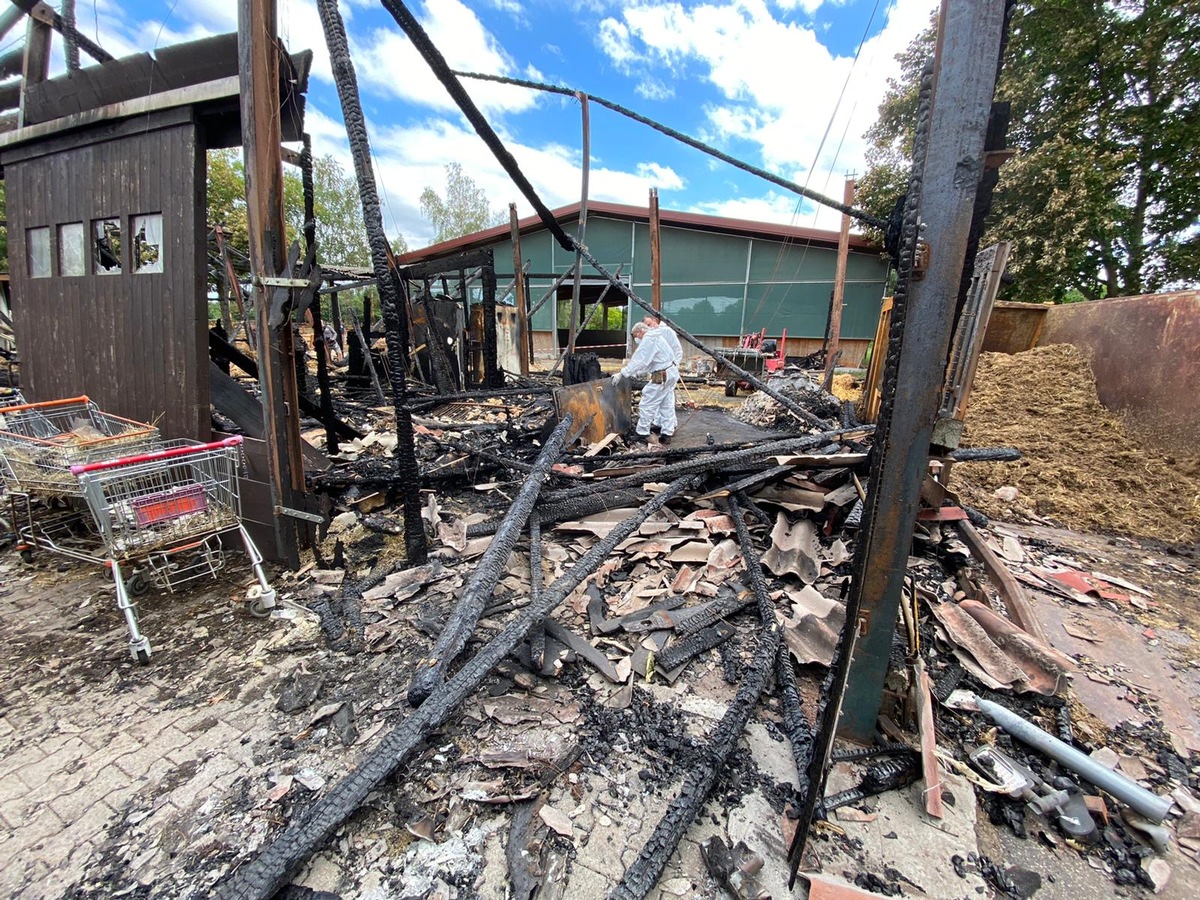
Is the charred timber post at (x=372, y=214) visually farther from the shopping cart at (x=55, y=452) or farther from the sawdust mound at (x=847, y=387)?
the sawdust mound at (x=847, y=387)

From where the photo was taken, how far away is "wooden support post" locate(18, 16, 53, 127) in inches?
177

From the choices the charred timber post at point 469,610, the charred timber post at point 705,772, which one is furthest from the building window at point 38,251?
the charred timber post at point 705,772

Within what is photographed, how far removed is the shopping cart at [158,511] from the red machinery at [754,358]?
10.4 metres

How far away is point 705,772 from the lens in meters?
1.98

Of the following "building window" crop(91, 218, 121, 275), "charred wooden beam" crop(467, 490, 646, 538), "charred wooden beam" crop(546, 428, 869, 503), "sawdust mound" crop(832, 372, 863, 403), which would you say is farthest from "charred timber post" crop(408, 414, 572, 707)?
"sawdust mound" crop(832, 372, 863, 403)

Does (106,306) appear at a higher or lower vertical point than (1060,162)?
lower

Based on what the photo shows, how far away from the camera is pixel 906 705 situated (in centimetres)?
229

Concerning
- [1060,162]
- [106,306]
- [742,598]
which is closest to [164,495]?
[106,306]

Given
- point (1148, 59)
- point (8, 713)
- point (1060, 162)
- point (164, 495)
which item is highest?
point (1148, 59)

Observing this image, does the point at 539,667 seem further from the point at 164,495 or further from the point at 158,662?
the point at 164,495

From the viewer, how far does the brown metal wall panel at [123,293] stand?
140 inches

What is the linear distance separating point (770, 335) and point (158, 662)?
17.5 m

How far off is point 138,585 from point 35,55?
5444mm

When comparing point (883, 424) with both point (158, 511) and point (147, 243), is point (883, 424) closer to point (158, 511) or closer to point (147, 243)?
point (158, 511)
